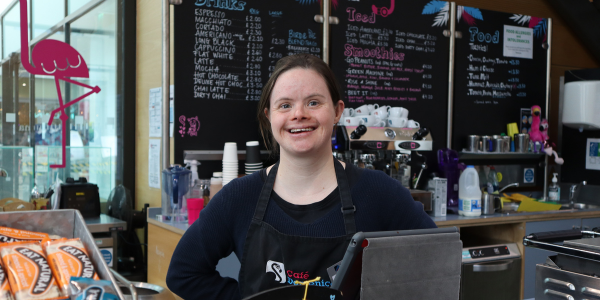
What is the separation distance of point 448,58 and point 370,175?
8.56 feet

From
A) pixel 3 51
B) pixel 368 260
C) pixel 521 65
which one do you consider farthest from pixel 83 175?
pixel 521 65

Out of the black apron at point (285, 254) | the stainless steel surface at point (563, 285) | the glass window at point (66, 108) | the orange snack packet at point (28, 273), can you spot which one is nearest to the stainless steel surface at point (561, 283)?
the stainless steel surface at point (563, 285)

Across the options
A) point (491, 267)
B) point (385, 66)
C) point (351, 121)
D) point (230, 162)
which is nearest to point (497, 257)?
point (491, 267)

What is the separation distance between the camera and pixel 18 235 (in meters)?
1.00

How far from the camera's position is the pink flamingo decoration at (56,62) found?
3135 millimetres

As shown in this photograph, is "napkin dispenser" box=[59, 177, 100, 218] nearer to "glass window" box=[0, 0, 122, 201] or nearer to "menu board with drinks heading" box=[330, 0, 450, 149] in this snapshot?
"glass window" box=[0, 0, 122, 201]

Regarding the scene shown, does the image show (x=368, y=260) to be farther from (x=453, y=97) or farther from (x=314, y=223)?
(x=453, y=97)

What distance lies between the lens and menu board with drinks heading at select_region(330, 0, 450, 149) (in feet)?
11.3

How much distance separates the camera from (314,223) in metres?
1.37

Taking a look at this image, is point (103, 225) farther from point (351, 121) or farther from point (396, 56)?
point (396, 56)

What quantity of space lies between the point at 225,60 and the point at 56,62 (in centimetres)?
111

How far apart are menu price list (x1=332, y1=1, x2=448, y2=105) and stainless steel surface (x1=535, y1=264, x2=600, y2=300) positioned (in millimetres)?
2277

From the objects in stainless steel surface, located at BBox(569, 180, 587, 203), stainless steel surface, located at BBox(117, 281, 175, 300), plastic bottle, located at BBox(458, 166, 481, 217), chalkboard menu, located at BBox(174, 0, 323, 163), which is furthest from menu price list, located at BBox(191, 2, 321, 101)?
stainless steel surface, located at BBox(569, 180, 587, 203)

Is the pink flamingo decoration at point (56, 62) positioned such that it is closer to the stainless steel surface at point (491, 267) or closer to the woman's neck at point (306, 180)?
the woman's neck at point (306, 180)
